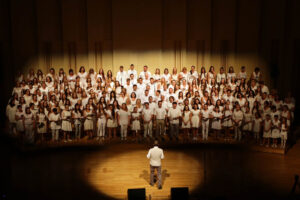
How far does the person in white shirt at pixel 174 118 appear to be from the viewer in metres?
10.4

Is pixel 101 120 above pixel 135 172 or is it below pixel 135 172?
above

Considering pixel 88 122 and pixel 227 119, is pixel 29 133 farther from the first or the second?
pixel 227 119

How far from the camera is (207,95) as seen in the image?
10.8 meters

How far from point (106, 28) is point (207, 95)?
210 inches

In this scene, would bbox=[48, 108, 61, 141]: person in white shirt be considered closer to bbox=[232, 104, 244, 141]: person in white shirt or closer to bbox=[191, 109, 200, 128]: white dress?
bbox=[191, 109, 200, 128]: white dress

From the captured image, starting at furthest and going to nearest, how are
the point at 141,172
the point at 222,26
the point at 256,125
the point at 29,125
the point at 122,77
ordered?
the point at 222,26 → the point at 122,77 → the point at 256,125 → the point at 29,125 → the point at 141,172

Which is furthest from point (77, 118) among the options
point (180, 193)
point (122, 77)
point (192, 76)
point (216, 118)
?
point (180, 193)

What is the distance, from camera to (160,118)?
34.5 feet

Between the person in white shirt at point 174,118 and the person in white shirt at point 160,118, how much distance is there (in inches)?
7.3

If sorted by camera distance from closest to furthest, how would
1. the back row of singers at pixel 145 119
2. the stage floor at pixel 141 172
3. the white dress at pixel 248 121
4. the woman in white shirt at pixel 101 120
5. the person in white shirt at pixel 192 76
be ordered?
the stage floor at pixel 141 172, the back row of singers at pixel 145 119, the white dress at pixel 248 121, the woman in white shirt at pixel 101 120, the person in white shirt at pixel 192 76

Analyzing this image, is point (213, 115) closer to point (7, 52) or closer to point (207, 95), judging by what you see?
point (207, 95)

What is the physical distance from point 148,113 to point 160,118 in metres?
0.39

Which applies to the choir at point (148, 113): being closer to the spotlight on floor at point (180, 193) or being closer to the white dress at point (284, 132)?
the white dress at point (284, 132)

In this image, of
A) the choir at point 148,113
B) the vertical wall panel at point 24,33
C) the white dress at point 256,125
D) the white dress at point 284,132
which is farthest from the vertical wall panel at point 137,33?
the white dress at point 284,132
